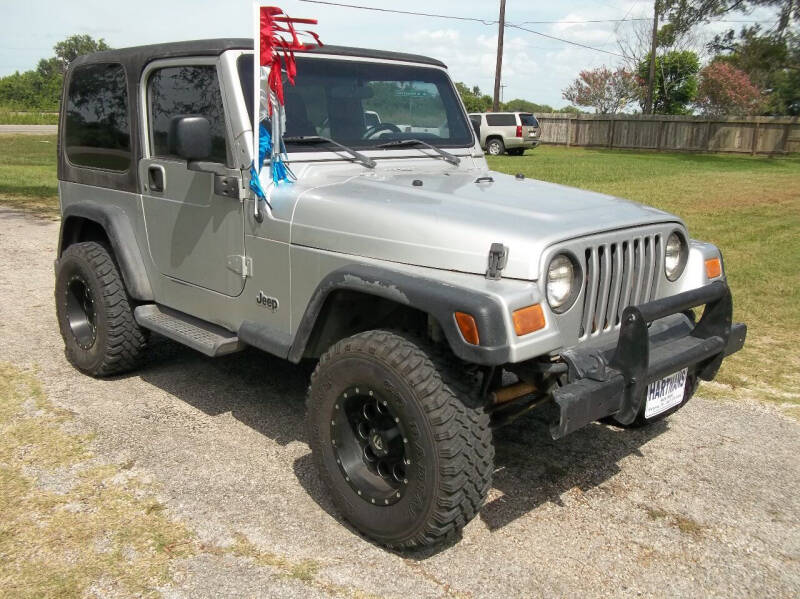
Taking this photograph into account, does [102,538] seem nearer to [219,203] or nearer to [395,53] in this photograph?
[219,203]

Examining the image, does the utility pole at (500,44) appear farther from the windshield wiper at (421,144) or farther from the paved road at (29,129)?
the windshield wiper at (421,144)

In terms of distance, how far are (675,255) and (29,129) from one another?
123 ft

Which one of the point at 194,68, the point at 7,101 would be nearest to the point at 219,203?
the point at 194,68

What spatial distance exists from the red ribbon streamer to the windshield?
193 mm

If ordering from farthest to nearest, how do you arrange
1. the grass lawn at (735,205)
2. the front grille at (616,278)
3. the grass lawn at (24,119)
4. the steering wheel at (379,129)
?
the grass lawn at (24,119) < the grass lawn at (735,205) < the steering wheel at (379,129) < the front grille at (616,278)

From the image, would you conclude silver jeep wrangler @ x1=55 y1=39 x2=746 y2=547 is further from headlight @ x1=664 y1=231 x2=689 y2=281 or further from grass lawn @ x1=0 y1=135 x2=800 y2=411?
grass lawn @ x1=0 y1=135 x2=800 y2=411

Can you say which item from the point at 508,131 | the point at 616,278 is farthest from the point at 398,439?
the point at 508,131

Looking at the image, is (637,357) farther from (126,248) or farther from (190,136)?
(126,248)

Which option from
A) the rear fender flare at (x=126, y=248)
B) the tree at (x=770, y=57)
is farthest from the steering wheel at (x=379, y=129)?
the tree at (x=770, y=57)

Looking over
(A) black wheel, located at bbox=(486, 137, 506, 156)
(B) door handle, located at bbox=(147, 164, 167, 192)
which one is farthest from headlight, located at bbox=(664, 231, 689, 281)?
(A) black wheel, located at bbox=(486, 137, 506, 156)

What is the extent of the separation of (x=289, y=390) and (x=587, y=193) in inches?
87.8

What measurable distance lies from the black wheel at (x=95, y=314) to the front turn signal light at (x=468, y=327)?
2.69m

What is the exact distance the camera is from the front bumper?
9.21 ft

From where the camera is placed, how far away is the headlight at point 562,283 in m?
2.94
